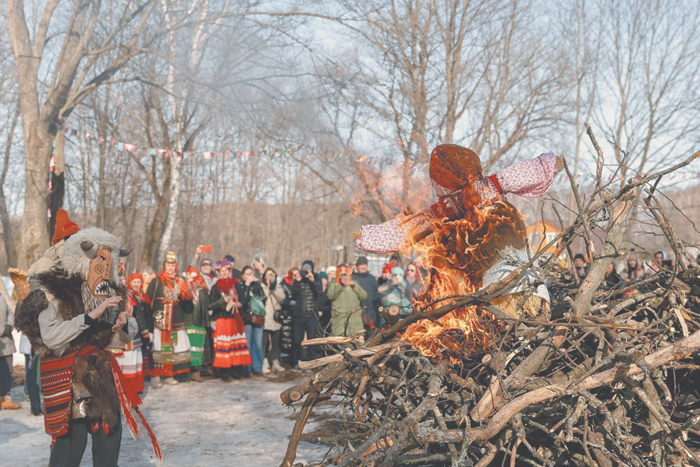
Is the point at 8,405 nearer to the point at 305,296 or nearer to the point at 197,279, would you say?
the point at 197,279

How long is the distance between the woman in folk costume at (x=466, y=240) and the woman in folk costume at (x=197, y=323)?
5.91m

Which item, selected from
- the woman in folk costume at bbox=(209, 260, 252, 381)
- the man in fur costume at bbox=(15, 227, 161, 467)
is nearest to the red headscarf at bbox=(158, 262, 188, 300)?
the woman in folk costume at bbox=(209, 260, 252, 381)

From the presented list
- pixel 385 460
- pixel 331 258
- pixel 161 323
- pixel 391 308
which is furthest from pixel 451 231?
pixel 331 258

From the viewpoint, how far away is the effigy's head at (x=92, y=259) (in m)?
3.78

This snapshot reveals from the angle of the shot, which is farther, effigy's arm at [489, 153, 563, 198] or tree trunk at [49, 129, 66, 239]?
tree trunk at [49, 129, 66, 239]

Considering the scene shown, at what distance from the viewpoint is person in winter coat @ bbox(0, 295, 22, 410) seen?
671cm

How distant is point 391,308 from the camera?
10.2 ft

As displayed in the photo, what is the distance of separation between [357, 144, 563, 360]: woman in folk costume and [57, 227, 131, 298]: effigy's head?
1698 mm

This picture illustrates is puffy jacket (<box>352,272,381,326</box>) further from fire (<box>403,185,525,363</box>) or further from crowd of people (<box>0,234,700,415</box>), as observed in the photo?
fire (<box>403,185,525,363</box>)

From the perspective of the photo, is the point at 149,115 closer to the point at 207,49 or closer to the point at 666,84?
the point at 207,49

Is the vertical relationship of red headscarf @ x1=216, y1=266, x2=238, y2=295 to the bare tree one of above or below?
below

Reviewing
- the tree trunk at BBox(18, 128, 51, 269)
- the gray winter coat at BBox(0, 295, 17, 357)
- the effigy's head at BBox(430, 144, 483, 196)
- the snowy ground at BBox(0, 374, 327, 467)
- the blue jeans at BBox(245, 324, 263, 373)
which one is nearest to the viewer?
the effigy's head at BBox(430, 144, 483, 196)

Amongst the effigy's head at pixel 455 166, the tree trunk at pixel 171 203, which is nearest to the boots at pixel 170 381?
the tree trunk at pixel 171 203

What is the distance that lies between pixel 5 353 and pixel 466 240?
5875 mm
